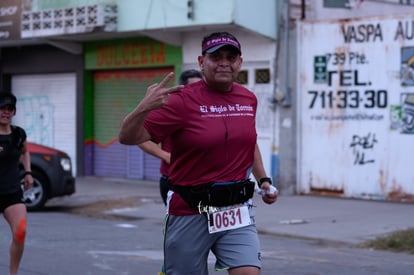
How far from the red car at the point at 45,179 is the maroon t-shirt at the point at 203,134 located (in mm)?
9578

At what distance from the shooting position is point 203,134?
498cm

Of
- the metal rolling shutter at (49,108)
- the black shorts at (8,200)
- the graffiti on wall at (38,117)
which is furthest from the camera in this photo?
the graffiti on wall at (38,117)

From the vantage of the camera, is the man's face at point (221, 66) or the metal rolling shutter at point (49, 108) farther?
the metal rolling shutter at point (49, 108)

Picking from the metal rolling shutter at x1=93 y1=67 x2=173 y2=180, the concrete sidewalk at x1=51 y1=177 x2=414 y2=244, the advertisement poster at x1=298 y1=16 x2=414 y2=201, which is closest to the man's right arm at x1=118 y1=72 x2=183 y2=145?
the concrete sidewalk at x1=51 y1=177 x2=414 y2=244

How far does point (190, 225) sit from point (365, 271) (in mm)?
4019

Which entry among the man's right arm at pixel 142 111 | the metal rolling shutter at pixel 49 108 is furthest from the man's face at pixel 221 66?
the metal rolling shutter at pixel 49 108

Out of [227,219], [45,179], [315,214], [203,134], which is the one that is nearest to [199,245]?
[227,219]

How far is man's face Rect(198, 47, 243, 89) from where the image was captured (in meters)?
5.05

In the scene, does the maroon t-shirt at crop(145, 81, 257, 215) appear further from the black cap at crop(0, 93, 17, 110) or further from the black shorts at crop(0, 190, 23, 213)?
the black cap at crop(0, 93, 17, 110)

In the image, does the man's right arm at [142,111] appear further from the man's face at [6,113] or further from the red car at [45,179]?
the red car at [45,179]

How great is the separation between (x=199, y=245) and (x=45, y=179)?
9.78 meters

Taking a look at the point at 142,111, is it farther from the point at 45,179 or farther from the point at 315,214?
the point at 45,179

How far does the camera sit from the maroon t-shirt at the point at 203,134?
4969 millimetres

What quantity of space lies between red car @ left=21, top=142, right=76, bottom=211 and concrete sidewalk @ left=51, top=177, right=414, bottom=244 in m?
1.09
